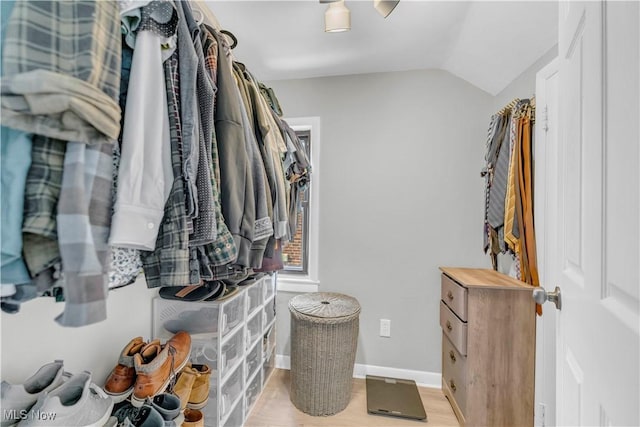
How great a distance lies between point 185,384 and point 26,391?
55 cm

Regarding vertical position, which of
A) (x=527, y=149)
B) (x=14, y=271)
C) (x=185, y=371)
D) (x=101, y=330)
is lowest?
(x=185, y=371)

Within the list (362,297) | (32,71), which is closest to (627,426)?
(32,71)

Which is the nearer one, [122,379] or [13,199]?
[13,199]

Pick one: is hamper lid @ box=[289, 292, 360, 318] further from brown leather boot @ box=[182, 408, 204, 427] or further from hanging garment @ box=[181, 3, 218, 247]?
hanging garment @ box=[181, 3, 218, 247]

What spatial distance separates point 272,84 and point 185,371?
6.90ft

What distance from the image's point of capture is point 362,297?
225cm

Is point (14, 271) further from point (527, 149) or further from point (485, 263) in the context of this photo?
point (485, 263)

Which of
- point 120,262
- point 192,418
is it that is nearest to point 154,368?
point 192,418

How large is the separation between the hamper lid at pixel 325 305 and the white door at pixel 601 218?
120cm

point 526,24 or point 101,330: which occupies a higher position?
point 526,24

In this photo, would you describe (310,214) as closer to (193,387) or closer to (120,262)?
(193,387)

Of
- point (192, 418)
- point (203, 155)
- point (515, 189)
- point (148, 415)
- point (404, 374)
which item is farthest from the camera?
point (404, 374)

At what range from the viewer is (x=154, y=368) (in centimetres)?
102

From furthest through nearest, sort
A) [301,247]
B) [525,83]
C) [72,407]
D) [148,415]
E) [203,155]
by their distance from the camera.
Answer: [301,247], [525,83], [148,415], [72,407], [203,155]
